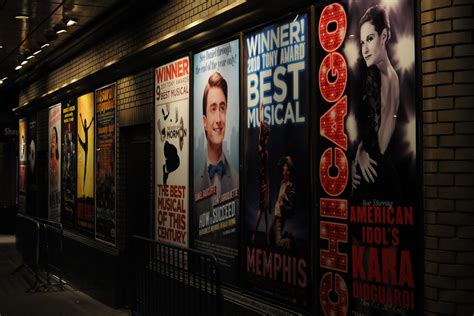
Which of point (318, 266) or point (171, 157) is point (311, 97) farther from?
point (171, 157)

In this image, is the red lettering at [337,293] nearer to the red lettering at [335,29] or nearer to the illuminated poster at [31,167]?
the red lettering at [335,29]

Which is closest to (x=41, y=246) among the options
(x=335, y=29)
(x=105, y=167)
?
(x=105, y=167)

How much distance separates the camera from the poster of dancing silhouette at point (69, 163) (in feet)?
39.6

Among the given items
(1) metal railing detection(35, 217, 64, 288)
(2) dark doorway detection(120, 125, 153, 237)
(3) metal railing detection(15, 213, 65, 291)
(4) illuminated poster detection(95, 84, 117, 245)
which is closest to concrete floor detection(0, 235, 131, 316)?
Result: (3) metal railing detection(15, 213, 65, 291)

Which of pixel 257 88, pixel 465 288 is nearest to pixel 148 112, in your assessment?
pixel 257 88

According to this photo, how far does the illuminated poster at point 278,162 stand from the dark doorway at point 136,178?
3.59m

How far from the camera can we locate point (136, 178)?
9594mm

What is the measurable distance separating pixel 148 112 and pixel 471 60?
536 centimetres

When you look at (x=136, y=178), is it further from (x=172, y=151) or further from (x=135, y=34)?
(x=135, y=34)

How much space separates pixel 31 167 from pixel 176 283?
10.8 metres

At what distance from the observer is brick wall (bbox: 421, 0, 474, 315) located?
13.0ft

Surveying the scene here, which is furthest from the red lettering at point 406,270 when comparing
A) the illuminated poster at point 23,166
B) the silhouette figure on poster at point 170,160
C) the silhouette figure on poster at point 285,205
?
the illuminated poster at point 23,166

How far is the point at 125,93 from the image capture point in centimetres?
942

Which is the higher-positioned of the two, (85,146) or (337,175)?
(85,146)
